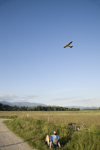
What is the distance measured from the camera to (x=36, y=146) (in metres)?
8.57

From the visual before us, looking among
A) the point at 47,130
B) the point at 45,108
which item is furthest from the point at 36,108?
the point at 47,130

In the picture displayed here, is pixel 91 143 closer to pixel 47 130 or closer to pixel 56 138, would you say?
pixel 56 138

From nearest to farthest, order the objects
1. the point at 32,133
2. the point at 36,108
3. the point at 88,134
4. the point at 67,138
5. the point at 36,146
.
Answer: the point at 36,146 → the point at 88,134 → the point at 67,138 → the point at 32,133 → the point at 36,108

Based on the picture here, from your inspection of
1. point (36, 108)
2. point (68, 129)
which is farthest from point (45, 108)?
point (68, 129)

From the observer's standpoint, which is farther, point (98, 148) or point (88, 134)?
point (88, 134)

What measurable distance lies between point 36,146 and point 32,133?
337cm

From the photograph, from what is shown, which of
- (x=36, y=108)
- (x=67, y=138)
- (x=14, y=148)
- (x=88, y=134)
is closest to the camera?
(x=14, y=148)

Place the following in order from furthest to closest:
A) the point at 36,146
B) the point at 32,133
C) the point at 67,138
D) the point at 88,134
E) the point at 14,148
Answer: the point at 32,133 → the point at 67,138 → the point at 88,134 → the point at 36,146 → the point at 14,148

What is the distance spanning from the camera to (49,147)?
27.2 feet

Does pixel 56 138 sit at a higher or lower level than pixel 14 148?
higher

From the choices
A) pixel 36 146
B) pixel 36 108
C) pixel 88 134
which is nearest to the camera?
pixel 36 146

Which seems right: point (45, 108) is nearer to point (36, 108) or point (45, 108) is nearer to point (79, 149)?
point (36, 108)

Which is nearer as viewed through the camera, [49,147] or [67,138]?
[49,147]

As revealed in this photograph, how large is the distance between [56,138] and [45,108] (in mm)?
134423
